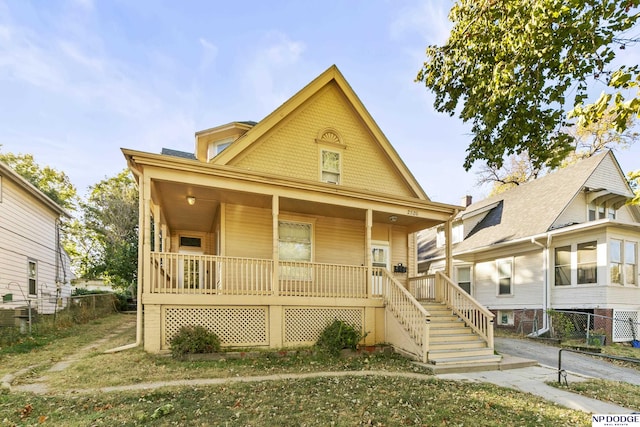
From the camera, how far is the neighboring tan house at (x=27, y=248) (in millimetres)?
11953

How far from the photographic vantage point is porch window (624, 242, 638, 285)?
488 inches

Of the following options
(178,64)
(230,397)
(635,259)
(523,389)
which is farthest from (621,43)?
(178,64)

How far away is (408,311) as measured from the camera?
8383 millimetres

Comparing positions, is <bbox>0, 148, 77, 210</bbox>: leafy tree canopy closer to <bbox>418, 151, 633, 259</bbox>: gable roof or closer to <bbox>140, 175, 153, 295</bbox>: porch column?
<bbox>140, 175, 153, 295</bbox>: porch column

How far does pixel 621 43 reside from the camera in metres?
5.02

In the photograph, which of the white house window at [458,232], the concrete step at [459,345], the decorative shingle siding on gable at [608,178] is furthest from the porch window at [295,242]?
the decorative shingle siding on gable at [608,178]

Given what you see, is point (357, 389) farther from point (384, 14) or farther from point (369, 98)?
point (369, 98)

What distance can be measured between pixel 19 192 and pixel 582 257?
22.0 metres

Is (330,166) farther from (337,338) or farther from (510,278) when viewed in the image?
(510,278)

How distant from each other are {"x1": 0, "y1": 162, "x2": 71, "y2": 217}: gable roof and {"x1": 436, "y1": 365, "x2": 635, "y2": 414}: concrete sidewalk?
49.8 feet

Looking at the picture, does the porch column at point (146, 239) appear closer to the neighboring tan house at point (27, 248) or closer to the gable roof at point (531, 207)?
the neighboring tan house at point (27, 248)

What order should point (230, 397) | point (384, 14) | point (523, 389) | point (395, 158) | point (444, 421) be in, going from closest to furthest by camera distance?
point (444, 421)
point (230, 397)
point (523, 389)
point (384, 14)
point (395, 158)

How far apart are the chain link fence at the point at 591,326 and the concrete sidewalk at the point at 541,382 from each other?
520 cm

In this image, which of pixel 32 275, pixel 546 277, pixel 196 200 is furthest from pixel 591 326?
pixel 32 275
